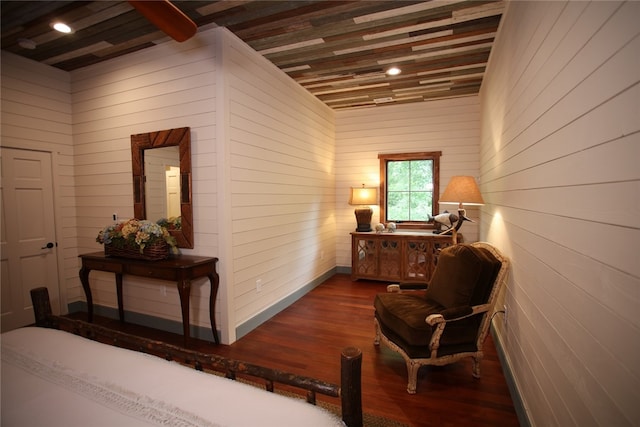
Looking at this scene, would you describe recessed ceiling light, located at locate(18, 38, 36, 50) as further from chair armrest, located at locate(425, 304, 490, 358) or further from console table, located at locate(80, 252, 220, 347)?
chair armrest, located at locate(425, 304, 490, 358)

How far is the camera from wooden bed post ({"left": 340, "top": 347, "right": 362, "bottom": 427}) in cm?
110

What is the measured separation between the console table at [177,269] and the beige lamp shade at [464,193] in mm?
2487

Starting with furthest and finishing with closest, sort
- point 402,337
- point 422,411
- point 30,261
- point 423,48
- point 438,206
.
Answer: point 438,206, point 30,261, point 423,48, point 402,337, point 422,411

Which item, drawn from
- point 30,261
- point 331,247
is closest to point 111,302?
point 30,261

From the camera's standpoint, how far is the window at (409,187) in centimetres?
486

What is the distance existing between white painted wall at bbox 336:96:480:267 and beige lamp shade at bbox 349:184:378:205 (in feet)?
0.92

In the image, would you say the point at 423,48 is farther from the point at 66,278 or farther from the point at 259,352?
the point at 66,278

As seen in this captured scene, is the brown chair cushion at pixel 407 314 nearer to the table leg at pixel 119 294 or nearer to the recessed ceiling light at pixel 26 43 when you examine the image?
the table leg at pixel 119 294

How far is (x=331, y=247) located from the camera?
17.4 feet

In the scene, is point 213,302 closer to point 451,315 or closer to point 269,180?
point 269,180

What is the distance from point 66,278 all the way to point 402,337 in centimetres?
408

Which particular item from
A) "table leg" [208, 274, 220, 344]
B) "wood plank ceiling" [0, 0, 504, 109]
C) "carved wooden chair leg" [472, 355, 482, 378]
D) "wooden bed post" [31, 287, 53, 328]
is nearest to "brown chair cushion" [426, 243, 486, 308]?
"carved wooden chair leg" [472, 355, 482, 378]

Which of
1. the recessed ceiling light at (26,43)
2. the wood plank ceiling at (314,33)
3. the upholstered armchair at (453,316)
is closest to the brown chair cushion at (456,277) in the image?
the upholstered armchair at (453,316)

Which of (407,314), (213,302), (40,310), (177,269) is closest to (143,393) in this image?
(40,310)
